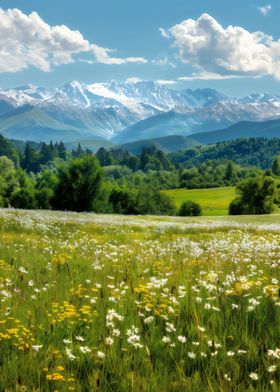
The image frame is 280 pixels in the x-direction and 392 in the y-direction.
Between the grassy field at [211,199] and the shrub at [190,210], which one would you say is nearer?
the shrub at [190,210]

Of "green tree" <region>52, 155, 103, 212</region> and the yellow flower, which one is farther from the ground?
"green tree" <region>52, 155, 103, 212</region>

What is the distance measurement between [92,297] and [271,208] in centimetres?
10653

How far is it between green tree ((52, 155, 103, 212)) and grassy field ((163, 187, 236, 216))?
55.2 meters

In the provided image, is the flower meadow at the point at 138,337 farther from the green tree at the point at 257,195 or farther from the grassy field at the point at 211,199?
the grassy field at the point at 211,199

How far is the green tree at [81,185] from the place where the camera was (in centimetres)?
8319

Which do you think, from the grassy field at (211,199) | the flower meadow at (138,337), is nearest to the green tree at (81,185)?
the grassy field at (211,199)

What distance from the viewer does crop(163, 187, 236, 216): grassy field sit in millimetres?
136800

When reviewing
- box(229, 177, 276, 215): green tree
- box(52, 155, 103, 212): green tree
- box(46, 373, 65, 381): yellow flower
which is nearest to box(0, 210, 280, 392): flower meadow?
box(46, 373, 65, 381): yellow flower

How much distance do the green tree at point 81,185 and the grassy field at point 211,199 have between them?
181 ft

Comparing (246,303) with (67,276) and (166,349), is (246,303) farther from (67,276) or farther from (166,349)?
(67,276)

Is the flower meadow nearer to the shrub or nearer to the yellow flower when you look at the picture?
the yellow flower

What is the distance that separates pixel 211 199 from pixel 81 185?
85247 mm

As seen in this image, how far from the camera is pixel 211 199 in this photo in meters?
159

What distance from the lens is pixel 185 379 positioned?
12.8 ft
